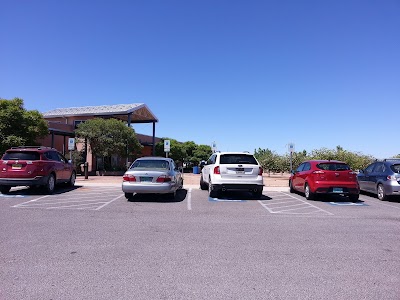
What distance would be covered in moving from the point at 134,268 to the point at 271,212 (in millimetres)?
6120

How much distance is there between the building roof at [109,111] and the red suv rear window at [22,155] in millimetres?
21705

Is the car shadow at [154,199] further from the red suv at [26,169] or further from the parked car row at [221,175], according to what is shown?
the red suv at [26,169]

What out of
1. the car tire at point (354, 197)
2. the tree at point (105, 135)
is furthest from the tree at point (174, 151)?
the car tire at point (354, 197)

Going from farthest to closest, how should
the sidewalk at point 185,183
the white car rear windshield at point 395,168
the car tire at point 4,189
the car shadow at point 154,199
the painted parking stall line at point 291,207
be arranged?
the sidewalk at point 185,183, the car tire at point 4,189, the white car rear windshield at point 395,168, the car shadow at point 154,199, the painted parking stall line at point 291,207

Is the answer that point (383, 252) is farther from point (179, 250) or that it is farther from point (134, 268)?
point (134, 268)

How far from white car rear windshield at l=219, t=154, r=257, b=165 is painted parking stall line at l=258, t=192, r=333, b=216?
152 centimetres

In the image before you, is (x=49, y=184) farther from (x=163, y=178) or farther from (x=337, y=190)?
(x=337, y=190)

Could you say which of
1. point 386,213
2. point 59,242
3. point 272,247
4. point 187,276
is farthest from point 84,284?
point 386,213

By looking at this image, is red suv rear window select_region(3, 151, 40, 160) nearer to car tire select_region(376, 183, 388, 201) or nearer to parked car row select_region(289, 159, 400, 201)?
parked car row select_region(289, 159, 400, 201)

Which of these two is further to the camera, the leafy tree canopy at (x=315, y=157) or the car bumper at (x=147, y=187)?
the leafy tree canopy at (x=315, y=157)

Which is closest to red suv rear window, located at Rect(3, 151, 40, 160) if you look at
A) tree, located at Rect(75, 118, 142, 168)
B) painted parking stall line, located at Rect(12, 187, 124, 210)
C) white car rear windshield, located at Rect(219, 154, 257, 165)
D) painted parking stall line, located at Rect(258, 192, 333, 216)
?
painted parking stall line, located at Rect(12, 187, 124, 210)

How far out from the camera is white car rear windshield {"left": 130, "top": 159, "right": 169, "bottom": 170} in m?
12.1

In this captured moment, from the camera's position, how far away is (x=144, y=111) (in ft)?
132

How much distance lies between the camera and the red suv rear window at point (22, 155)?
12.9 metres
